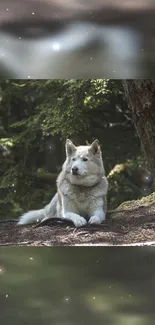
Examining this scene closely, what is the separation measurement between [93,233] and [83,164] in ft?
0.81

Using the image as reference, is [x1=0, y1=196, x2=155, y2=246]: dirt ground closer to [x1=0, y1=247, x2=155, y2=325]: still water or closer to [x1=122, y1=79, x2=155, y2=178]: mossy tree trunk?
[x1=0, y1=247, x2=155, y2=325]: still water

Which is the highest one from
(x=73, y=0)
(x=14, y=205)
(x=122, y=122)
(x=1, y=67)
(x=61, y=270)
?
(x=73, y=0)

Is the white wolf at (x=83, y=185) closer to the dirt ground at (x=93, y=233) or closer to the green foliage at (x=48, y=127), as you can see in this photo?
the dirt ground at (x=93, y=233)

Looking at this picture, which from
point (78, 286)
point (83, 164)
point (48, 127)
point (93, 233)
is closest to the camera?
point (78, 286)

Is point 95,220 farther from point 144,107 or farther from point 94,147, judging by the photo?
point 144,107

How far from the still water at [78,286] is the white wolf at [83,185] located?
23 centimetres

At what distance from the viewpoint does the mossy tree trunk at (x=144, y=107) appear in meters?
1.91

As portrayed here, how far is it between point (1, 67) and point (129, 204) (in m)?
0.77

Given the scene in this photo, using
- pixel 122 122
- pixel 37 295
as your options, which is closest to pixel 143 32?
pixel 37 295

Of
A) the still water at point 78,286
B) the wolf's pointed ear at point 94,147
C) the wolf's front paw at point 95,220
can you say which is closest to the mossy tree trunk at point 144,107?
the wolf's pointed ear at point 94,147

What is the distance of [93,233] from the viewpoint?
69.2 inches

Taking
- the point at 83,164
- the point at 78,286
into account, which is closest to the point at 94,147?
the point at 83,164

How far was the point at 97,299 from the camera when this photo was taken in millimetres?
1615

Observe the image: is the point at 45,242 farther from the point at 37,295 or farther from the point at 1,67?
the point at 1,67
